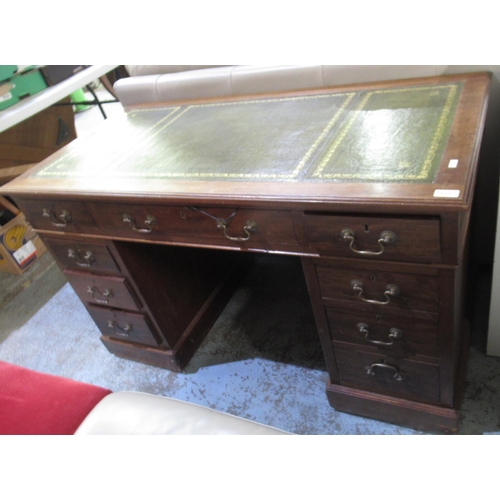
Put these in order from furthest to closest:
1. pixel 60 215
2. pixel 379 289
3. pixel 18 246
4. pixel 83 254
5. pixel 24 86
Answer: pixel 18 246 < pixel 24 86 < pixel 83 254 < pixel 60 215 < pixel 379 289

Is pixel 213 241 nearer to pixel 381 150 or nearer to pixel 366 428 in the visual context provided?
pixel 381 150

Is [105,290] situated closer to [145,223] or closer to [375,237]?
[145,223]

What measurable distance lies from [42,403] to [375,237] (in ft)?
2.46

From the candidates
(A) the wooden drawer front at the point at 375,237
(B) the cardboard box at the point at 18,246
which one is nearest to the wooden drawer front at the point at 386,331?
(A) the wooden drawer front at the point at 375,237

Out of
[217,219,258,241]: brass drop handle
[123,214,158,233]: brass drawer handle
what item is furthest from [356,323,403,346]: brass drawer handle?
[123,214,158,233]: brass drawer handle

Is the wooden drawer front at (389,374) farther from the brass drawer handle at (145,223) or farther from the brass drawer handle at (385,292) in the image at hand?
the brass drawer handle at (145,223)

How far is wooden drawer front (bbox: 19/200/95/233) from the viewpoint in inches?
46.1

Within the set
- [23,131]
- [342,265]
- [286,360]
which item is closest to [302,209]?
[342,265]

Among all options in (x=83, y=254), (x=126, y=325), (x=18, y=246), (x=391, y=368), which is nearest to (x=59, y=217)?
(x=83, y=254)

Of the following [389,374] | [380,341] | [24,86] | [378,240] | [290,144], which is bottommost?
[389,374]

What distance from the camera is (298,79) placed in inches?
52.5

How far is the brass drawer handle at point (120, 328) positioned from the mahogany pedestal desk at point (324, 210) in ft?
0.03

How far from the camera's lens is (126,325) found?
1.49m
